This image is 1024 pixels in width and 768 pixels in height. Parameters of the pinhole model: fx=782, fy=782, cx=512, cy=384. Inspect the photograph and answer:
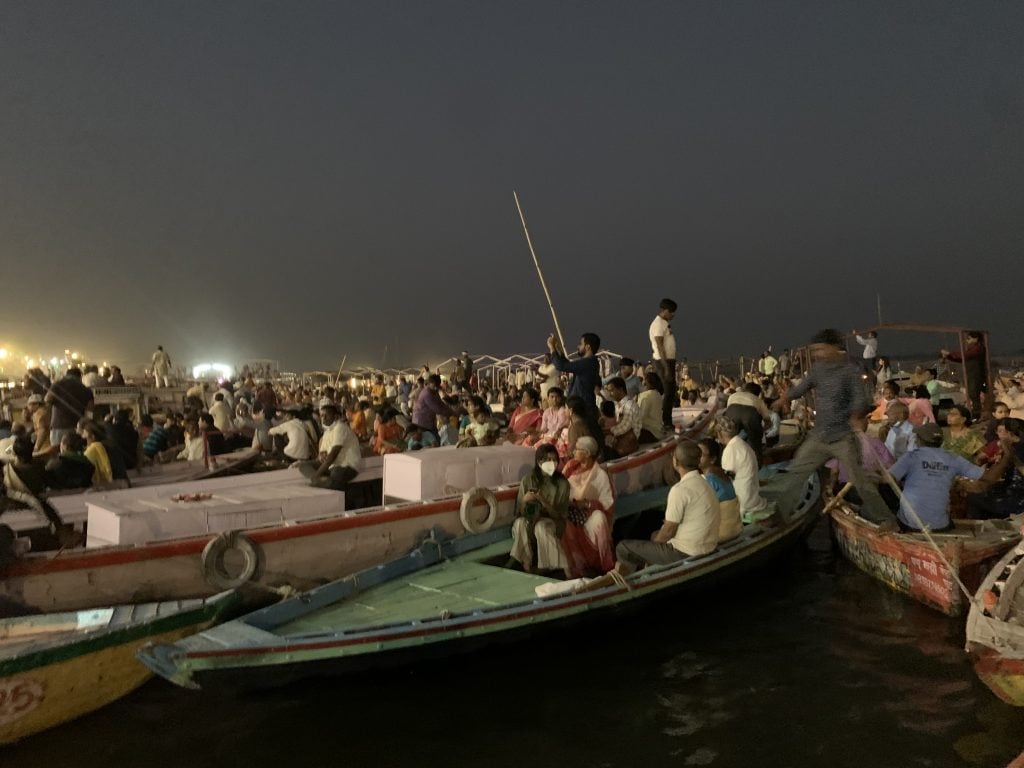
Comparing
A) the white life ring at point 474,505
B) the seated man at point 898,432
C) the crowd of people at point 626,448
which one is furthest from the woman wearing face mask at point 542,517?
the seated man at point 898,432

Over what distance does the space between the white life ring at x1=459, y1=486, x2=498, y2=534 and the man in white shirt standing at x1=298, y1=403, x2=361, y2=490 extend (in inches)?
67.3

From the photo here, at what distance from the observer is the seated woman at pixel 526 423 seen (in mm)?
11547

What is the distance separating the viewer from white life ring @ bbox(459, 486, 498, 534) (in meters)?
9.09

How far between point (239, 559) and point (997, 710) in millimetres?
6721

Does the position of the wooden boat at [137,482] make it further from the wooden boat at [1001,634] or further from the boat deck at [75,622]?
the wooden boat at [1001,634]

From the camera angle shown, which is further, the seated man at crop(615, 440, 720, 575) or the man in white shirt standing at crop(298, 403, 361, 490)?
the man in white shirt standing at crop(298, 403, 361, 490)

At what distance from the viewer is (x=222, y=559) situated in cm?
752

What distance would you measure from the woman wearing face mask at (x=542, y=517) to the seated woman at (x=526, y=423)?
9.12 ft

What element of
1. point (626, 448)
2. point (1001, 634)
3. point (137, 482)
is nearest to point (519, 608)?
point (1001, 634)

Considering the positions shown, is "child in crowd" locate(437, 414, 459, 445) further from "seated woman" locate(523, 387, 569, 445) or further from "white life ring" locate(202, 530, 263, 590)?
"white life ring" locate(202, 530, 263, 590)

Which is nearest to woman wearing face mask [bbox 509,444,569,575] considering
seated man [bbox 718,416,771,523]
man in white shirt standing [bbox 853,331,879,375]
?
seated man [bbox 718,416,771,523]

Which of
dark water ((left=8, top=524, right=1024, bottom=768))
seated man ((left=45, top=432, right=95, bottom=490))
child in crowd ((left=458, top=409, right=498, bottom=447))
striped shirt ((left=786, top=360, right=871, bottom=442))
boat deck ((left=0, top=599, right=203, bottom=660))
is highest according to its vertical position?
striped shirt ((left=786, top=360, right=871, bottom=442))

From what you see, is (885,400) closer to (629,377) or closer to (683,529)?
(629,377)

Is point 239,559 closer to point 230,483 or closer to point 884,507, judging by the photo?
point 230,483
